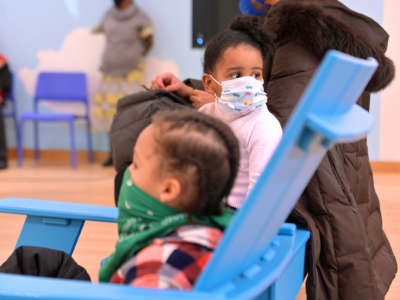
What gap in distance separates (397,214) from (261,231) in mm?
2572

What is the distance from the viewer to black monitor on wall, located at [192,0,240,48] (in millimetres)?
3535

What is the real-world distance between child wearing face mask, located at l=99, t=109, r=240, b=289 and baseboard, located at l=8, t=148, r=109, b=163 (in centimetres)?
425

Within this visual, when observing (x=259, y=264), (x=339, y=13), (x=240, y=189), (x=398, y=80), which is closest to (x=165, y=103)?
(x=240, y=189)

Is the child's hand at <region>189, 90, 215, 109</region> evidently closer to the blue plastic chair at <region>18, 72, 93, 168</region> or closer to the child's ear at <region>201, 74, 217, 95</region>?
the child's ear at <region>201, 74, 217, 95</region>

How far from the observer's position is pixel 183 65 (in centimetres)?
486

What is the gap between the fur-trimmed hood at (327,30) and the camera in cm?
138

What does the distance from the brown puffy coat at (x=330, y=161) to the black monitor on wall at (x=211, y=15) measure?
6.94ft

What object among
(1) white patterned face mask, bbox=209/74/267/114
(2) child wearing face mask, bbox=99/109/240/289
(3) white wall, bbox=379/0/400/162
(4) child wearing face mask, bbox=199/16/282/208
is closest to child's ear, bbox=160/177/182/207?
(2) child wearing face mask, bbox=99/109/240/289

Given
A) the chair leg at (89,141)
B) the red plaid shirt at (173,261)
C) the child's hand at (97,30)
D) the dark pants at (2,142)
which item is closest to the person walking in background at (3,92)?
the dark pants at (2,142)

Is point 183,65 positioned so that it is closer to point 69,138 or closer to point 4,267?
point 69,138

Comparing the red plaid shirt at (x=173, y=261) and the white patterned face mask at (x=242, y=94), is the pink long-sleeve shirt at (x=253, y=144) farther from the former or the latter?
the red plaid shirt at (x=173, y=261)

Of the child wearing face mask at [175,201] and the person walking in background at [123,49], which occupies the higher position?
the child wearing face mask at [175,201]

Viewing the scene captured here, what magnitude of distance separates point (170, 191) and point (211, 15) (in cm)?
285

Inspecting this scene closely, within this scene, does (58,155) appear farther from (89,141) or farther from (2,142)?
(2,142)
